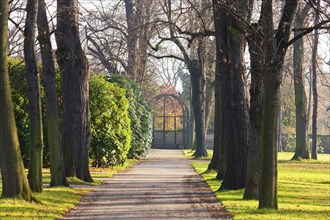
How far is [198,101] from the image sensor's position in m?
57.6

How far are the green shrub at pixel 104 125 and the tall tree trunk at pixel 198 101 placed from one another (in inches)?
677

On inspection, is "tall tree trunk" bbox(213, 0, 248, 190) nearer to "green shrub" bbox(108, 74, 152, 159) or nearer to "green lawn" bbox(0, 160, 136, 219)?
"green lawn" bbox(0, 160, 136, 219)

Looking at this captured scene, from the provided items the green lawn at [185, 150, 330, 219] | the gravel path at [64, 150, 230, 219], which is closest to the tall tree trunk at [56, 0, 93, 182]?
the gravel path at [64, 150, 230, 219]

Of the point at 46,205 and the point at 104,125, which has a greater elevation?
the point at 104,125

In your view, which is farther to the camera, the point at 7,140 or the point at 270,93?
the point at 7,140

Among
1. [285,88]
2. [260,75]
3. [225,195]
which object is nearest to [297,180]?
[225,195]

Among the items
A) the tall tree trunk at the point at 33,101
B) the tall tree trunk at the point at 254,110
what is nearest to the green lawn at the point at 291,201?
the tall tree trunk at the point at 254,110

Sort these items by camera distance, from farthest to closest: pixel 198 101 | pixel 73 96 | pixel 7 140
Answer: pixel 198 101, pixel 73 96, pixel 7 140

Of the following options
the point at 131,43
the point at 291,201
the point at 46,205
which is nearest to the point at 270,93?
the point at 291,201

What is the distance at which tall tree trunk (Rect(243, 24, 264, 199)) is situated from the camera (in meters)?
19.4

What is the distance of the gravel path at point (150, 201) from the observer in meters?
16.3

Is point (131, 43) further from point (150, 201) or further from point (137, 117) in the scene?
point (150, 201)

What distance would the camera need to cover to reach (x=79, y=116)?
2770 centimetres

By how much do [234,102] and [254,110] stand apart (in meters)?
3.90
